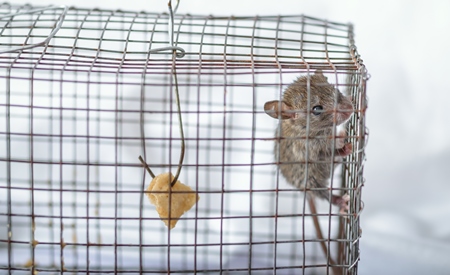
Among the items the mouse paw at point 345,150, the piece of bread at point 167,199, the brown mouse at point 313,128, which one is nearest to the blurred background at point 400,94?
the brown mouse at point 313,128

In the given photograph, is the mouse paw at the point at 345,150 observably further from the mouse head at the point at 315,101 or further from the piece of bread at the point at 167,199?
the piece of bread at the point at 167,199

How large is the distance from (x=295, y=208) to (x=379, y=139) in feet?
1.96

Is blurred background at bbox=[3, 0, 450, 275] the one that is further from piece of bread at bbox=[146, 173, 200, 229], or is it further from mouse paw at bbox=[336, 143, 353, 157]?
piece of bread at bbox=[146, 173, 200, 229]

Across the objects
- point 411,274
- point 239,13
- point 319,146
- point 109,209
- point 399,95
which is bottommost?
point 411,274

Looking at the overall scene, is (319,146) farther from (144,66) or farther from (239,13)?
(239,13)

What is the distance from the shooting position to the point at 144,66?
245 centimetres

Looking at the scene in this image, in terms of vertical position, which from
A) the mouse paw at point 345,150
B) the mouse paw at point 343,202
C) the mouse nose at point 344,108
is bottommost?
the mouse paw at point 343,202

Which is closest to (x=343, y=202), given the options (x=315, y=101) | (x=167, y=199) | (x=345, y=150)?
(x=345, y=150)

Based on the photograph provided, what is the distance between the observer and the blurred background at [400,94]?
13.3 feet

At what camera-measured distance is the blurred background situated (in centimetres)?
407

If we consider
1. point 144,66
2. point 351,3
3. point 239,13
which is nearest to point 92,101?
point 239,13

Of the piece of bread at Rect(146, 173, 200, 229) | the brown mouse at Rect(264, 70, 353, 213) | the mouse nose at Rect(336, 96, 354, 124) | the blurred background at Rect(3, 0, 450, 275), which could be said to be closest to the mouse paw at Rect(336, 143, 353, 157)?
the brown mouse at Rect(264, 70, 353, 213)

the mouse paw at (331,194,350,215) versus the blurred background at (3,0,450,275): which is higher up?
the blurred background at (3,0,450,275)

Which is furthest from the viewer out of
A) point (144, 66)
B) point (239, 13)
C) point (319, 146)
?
point (239, 13)
